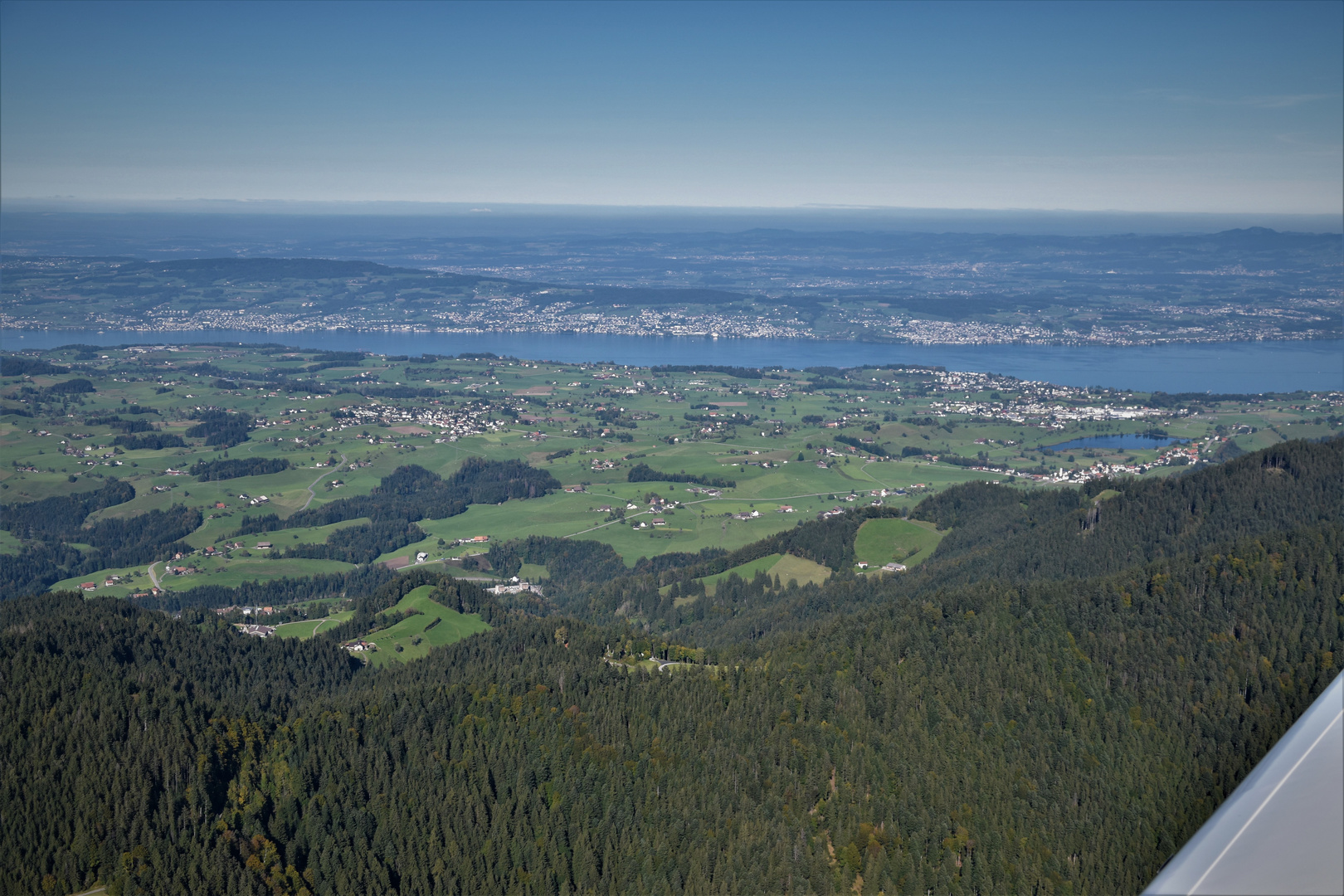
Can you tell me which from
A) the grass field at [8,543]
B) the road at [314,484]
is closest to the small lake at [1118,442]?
the road at [314,484]

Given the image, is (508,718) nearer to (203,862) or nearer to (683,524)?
(203,862)

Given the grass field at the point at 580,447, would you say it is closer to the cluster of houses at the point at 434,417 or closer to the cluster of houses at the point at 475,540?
the cluster of houses at the point at 475,540

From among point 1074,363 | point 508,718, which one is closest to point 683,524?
point 508,718

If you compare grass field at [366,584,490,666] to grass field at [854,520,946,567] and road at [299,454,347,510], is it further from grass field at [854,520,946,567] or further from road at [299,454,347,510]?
road at [299,454,347,510]

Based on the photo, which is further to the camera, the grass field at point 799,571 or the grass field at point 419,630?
the grass field at point 799,571

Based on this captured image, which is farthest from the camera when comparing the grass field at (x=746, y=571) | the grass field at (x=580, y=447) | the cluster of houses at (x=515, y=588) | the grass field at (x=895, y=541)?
the grass field at (x=580, y=447)
